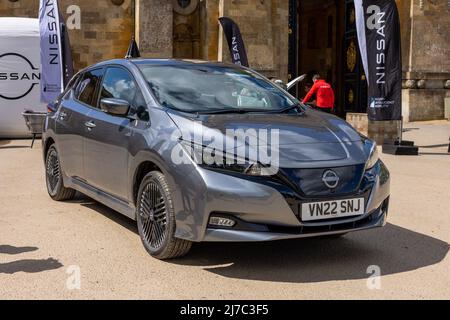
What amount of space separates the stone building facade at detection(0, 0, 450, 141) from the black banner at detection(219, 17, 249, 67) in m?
1.91

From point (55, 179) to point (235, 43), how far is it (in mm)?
12512

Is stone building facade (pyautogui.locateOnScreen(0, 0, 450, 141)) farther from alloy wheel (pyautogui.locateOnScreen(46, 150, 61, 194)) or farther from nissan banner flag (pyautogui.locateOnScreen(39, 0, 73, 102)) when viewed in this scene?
alloy wheel (pyautogui.locateOnScreen(46, 150, 61, 194))

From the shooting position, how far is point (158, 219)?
4719 millimetres

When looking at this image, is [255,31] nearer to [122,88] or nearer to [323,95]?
[323,95]

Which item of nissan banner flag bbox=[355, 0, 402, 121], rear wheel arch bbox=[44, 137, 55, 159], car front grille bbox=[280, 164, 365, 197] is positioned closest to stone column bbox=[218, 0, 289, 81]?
nissan banner flag bbox=[355, 0, 402, 121]

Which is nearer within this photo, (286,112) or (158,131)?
(158,131)

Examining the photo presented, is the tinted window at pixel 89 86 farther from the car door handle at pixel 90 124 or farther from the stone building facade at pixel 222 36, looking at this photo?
the stone building facade at pixel 222 36

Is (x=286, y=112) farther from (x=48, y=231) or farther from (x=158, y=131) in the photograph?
(x=48, y=231)

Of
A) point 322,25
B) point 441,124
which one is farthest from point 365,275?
point 322,25

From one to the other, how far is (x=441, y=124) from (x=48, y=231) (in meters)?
16.6

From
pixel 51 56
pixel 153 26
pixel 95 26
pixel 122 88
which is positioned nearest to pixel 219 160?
pixel 122 88

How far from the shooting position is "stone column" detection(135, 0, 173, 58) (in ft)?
67.8

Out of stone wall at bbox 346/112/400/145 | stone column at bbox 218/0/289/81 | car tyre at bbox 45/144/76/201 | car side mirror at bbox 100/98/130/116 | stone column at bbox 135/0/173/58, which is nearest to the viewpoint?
car side mirror at bbox 100/98/130/116
